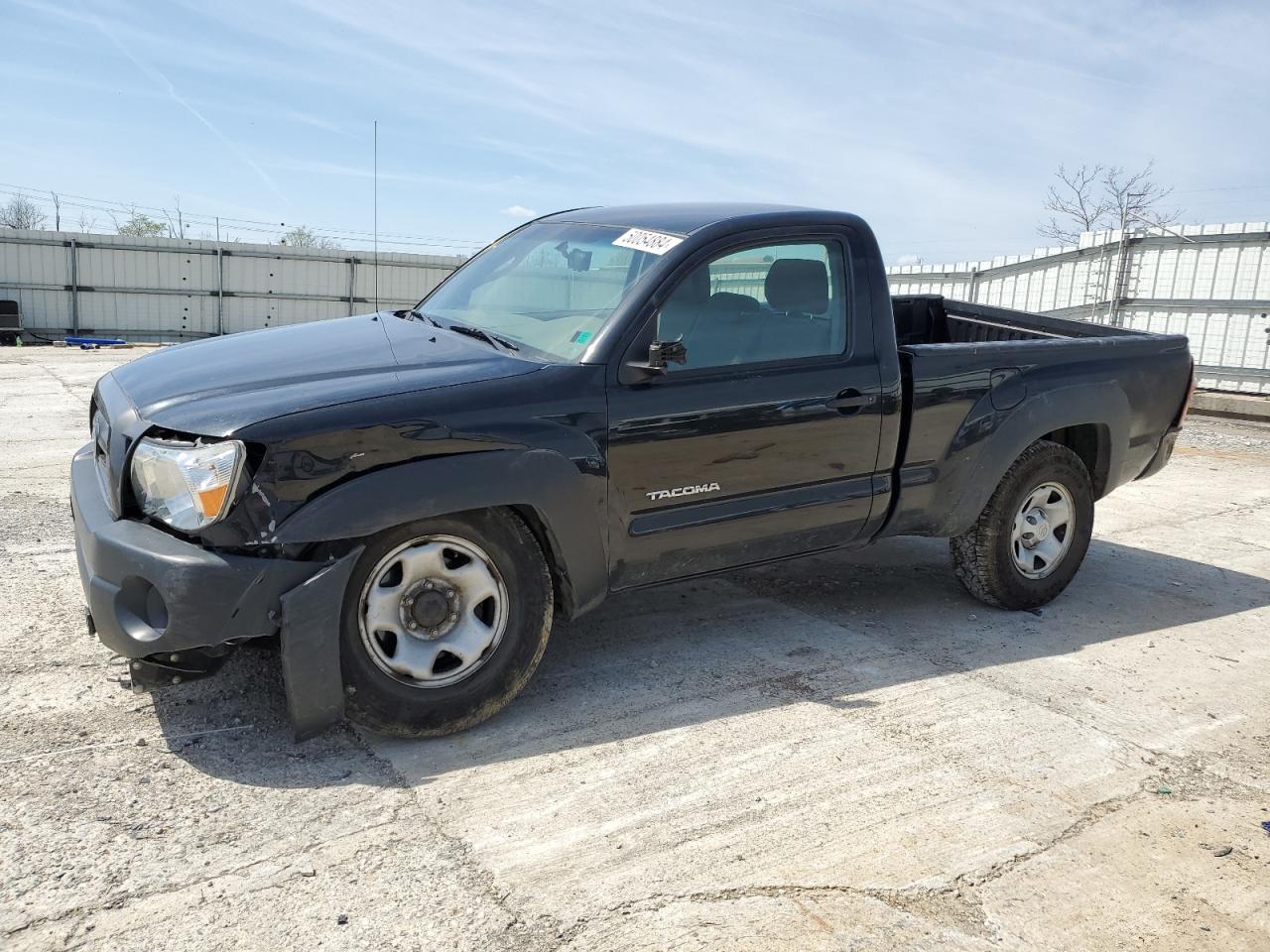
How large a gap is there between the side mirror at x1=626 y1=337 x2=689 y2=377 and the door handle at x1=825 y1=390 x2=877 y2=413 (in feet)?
2.65

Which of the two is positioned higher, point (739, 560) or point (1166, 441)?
point (1166, 441)

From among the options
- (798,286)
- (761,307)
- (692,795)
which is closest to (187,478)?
(692,795)

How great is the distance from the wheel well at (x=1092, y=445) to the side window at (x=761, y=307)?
166cm

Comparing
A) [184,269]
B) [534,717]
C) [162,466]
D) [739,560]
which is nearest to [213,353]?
[162,466]

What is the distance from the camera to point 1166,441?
5582 mm

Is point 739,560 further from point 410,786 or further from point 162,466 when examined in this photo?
point 162,466

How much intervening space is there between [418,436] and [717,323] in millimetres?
1316

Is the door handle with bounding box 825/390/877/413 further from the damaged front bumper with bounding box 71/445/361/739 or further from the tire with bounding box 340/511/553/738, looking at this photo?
the damaged front bumper with bounding box 71/445/361/739

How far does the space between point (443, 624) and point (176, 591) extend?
0.84 meters

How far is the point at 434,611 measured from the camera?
3.41 meters

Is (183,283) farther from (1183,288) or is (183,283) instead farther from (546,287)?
(546,287)

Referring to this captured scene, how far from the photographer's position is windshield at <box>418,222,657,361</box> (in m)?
3.89

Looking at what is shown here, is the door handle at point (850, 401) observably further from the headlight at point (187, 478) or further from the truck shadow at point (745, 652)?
the headlight at point (187, 478)

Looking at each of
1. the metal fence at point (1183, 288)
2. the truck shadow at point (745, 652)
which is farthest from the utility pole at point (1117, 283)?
the truck shadow at point (745, 652)
